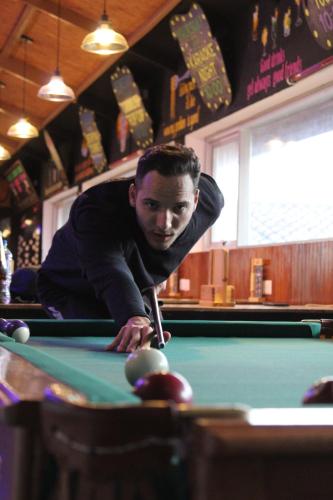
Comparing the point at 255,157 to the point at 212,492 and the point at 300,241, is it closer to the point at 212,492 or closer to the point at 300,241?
the point at 300,241

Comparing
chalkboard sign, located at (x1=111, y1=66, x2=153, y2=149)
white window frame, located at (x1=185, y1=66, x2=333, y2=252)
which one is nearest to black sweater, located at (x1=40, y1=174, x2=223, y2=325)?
white window frame, located at (x1=185, y1=66, x2=333, y2=252)

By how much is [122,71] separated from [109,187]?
230 inches

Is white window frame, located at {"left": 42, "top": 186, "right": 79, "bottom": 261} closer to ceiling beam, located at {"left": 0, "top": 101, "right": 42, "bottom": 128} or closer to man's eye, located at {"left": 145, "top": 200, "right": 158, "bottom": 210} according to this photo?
ceiling beam, located at {"left": 0, "top": 101, "right": 42, "bottom": 128}

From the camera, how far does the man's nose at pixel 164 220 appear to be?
8.50 ft

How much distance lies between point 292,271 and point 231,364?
394 centimetres

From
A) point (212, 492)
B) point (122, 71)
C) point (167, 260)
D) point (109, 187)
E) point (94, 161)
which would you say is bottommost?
point (212, 492)

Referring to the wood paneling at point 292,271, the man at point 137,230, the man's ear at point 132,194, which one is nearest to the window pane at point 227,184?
the wood paneling at point 292,271

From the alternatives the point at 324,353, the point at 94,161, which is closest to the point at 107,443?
the point at 324,353

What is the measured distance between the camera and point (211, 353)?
2.15 metres

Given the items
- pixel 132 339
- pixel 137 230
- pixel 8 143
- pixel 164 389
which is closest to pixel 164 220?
pixel 137 230

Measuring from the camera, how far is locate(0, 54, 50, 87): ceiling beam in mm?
9961

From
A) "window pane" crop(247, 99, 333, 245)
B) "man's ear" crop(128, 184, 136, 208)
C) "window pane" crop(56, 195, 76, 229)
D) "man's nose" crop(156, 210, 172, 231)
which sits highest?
"window pane" crop(56, 195, 76, 229)

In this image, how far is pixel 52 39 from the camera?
884 cm

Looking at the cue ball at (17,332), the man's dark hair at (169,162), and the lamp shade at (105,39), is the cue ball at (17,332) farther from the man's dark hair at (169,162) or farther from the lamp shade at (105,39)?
the lamp shade at (105,39)
